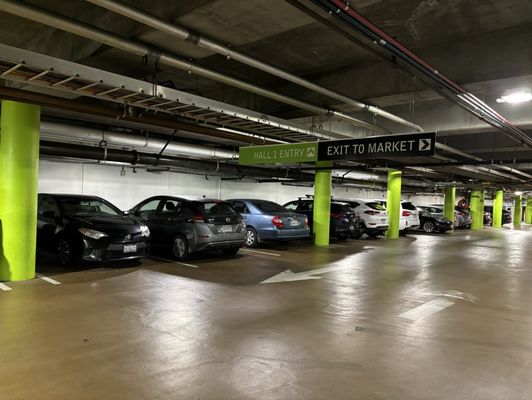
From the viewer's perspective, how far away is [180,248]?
9.19 m

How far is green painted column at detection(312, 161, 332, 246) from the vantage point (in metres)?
13.3

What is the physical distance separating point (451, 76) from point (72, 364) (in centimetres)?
638

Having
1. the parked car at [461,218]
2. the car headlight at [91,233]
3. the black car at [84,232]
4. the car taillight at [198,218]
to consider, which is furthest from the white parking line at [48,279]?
the parked car at [461,218]

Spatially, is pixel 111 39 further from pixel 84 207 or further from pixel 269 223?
pixel 269 223

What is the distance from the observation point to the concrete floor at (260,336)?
3221mm

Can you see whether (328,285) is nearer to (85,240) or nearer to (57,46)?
(85,240)

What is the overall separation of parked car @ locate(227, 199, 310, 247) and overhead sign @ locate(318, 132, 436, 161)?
3.18m

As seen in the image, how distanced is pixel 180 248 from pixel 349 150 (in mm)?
4431

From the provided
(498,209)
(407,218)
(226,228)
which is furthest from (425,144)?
(498,209)

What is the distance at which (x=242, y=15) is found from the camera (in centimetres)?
504

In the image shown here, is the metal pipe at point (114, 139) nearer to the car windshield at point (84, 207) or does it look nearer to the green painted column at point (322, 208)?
the car windshield at point (84, 207)

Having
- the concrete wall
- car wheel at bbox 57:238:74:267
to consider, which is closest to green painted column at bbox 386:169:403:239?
the concrete wall

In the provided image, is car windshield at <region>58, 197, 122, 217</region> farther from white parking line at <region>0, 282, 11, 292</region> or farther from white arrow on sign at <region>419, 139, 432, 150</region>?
white arrow on sign at <region>419, 139, 432, 150</region>

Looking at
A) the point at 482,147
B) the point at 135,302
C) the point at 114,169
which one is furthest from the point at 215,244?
the point at 482,147
